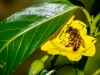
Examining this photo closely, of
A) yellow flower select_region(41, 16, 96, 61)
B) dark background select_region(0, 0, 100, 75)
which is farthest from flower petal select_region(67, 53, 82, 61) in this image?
dark background select_region(0, 0, 100, 75)

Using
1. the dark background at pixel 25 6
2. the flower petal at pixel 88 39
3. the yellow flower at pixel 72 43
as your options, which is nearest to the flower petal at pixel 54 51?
the yellow flower at pixel 72 43

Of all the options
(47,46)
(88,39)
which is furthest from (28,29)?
(88,39)

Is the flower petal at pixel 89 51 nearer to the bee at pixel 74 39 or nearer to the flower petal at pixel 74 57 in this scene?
the flower petal at pixel 74 57

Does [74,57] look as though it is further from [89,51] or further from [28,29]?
[28,29]

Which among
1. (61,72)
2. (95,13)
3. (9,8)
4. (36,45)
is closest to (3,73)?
(36,45)

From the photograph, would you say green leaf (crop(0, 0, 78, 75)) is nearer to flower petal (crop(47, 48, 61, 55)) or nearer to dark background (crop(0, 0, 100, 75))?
flower petal (crop(47, 48, 61, 55))
